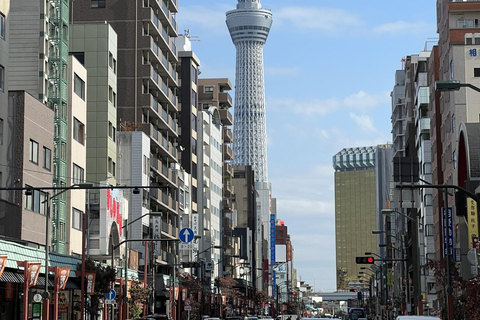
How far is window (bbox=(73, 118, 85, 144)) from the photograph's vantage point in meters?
88.8

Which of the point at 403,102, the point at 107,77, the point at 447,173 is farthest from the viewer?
the point at 403,102

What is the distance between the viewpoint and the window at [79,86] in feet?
293

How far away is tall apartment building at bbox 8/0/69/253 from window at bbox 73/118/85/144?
442 centimetres

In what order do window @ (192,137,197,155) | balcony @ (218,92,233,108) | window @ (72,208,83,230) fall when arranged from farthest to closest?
1. balcony @ (218,92,233,108)
2. window @ (192,137,197,155)
3. window @ (72,208,83,230)

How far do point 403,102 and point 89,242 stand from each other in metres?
104

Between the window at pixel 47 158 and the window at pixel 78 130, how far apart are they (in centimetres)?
894

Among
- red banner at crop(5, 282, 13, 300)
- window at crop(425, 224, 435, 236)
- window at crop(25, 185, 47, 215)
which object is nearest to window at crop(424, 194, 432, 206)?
window at crop(425, 224, 435, 236)

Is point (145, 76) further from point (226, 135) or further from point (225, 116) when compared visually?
point (225, 116)

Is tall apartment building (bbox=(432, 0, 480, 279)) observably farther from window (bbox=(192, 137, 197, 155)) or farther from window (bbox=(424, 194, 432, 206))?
window (bbox=(192, 137, 197, 155))

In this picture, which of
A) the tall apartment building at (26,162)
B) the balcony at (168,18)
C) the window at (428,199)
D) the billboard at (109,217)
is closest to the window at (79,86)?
the billboard at (109,217)

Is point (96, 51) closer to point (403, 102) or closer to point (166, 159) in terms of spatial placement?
point (166, 159)

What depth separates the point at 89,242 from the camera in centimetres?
9169

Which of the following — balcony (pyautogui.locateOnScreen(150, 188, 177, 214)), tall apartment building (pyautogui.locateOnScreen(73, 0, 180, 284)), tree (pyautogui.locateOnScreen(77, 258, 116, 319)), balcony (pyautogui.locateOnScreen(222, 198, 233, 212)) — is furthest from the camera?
balcony (pyautogui.locateOnScreen(222, 198, 233, 212))

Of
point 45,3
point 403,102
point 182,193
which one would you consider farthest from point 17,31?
point 403,102
